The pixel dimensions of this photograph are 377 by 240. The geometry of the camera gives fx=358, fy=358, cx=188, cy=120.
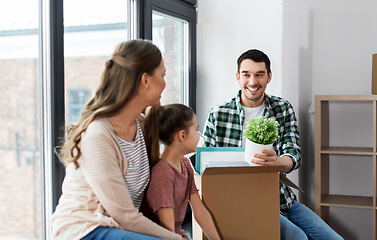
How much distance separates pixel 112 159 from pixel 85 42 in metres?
0.83

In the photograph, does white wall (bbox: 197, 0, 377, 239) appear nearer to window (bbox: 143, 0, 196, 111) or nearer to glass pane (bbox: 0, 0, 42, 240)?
window (bbox: 143, 0, 196, 111)

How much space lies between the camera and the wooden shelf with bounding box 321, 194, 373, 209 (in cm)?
226

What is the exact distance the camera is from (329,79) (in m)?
2.59

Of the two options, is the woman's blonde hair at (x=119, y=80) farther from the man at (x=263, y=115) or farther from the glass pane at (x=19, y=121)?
the man at (x=263, y=115)

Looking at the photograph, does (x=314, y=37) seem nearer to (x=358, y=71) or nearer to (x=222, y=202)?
(x=358, y=71)

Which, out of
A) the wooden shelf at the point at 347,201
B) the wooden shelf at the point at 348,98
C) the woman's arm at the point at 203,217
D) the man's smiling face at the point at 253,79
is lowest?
the wooden shelf at the point at 347,201

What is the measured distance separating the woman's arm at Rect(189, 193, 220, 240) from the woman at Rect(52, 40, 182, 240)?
19 centimetres

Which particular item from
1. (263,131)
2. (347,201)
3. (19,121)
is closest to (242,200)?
(263,131)

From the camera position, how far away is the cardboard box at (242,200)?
131 centimetres

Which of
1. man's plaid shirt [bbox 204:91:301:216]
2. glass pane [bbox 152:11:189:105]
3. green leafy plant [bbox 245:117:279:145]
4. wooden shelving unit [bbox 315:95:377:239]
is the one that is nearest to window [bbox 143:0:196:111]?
glass pane [bbox 152:11:189:105]

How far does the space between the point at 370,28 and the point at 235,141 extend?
4.47 feet

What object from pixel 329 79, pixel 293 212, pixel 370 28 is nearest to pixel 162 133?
pixel 293 212

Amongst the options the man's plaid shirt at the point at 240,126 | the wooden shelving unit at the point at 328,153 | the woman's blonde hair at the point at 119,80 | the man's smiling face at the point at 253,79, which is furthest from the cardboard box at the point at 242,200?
the wooden shelving unit at the point at 328,153

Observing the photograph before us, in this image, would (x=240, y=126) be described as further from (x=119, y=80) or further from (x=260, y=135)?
(x=119, y=80)
